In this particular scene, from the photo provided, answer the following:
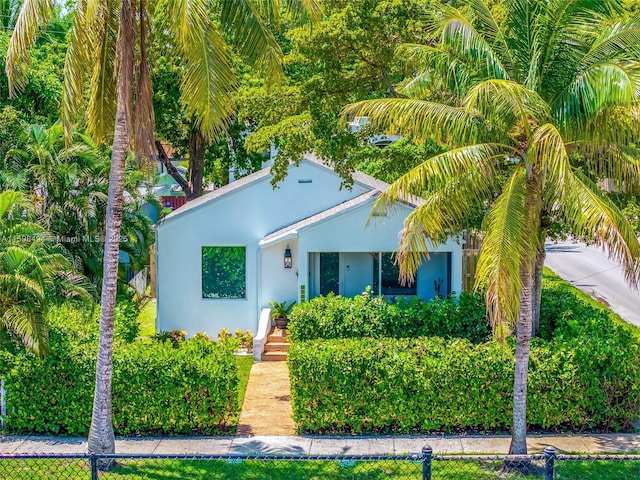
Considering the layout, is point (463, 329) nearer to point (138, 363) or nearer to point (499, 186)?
point (499, 186)

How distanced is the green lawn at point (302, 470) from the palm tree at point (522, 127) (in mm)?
885

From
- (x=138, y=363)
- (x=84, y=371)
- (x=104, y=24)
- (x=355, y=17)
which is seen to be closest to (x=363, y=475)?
(x=138, y=363)

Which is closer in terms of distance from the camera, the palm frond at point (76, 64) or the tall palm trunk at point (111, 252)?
the palm frond at point (76, 64)

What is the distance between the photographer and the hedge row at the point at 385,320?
52.2 ft

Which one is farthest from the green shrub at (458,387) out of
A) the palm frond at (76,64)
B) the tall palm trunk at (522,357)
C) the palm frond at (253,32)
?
the palm frond at (76,64)

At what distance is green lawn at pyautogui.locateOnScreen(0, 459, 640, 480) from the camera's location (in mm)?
11008

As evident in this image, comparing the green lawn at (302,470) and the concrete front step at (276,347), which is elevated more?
the concrete front step at (276,347)

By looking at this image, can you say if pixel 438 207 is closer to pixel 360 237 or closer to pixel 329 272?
pixel 360 237

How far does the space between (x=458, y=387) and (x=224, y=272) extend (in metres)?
8.83

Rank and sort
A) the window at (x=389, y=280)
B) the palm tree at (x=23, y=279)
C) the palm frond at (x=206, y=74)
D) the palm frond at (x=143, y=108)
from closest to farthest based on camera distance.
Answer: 1. the palm frond at (x=206, y=74)
2. the palm frond at (x=143, y=108)
3. the palm tree at (x=23, y=279)
4. the window at (x=389, y=280)

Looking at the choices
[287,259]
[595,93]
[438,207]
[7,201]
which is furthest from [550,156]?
[287,259]

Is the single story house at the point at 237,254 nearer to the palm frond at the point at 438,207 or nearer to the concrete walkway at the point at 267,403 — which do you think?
the concrete walkway at the point at 267,403

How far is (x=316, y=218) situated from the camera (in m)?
19.5

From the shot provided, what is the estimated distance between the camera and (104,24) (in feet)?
37.9
